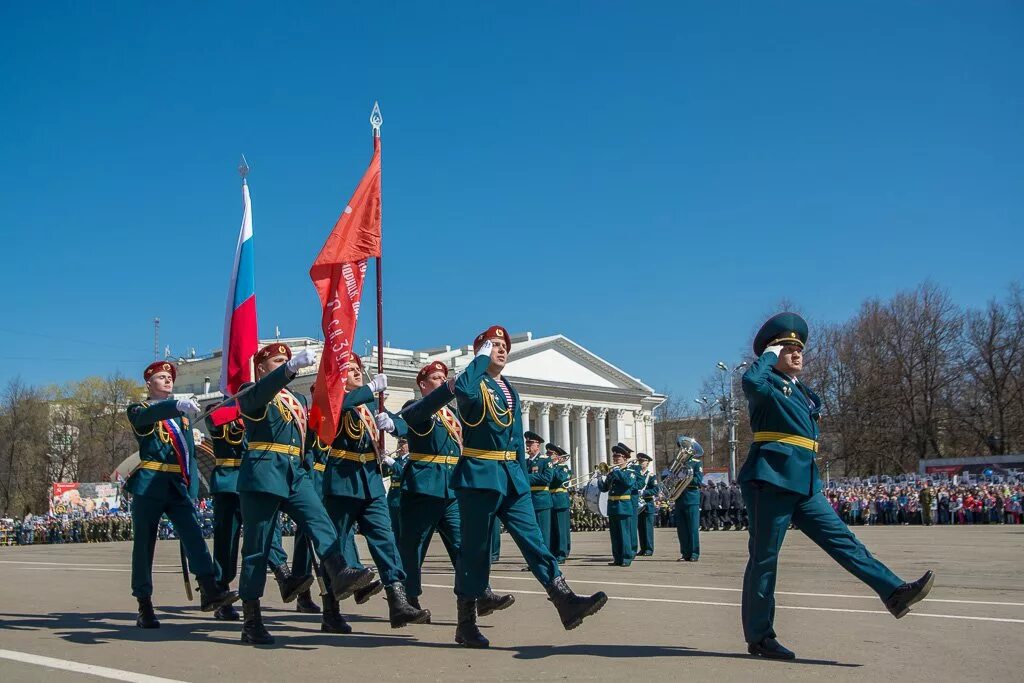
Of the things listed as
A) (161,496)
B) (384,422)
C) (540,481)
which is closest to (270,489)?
(384,422)

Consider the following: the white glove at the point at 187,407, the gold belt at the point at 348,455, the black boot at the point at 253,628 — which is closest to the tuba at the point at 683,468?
the gold belt at the point at 348,455

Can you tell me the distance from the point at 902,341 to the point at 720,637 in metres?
52.4

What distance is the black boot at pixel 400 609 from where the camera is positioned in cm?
780

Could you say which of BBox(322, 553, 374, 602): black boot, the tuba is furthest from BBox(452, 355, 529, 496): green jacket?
the tuba

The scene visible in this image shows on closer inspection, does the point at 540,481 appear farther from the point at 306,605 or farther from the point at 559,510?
the point at 306,605

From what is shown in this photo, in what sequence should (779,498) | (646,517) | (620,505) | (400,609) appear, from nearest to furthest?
(779,498) < (400,609) < (620,505) < (646,517)

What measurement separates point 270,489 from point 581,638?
2.40 meters

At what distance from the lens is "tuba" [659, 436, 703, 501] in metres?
18.4

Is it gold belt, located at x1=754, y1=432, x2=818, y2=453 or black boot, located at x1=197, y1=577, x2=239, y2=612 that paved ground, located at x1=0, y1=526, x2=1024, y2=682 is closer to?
black boot, located at x1=197, y1=577, x2=239, y2=612

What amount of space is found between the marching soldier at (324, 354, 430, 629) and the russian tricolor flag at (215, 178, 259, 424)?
8.01 feet

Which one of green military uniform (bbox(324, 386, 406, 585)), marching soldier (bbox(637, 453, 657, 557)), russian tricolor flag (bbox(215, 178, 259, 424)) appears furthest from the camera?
marching soldier (bbox(637, 453, 657, 557))

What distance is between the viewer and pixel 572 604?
660cm

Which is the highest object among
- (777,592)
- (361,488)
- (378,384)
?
(378,384)

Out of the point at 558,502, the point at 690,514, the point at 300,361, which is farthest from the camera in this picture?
the point at 690,514
